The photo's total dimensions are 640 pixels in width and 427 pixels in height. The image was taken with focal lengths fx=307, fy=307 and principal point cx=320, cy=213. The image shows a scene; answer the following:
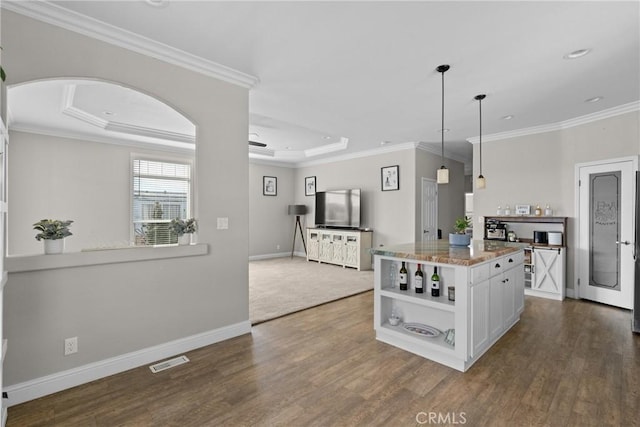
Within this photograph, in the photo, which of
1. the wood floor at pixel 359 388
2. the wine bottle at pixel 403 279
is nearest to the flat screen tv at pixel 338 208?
the wine bottle at pixel 403 279

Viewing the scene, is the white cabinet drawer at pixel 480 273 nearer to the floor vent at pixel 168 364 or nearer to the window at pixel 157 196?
the floor vent at pixel 168 364

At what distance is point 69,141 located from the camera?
5.49 meters

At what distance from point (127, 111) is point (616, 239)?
7206 mm

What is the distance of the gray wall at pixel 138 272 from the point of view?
212 centimetres

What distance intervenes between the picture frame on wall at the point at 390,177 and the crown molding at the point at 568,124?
4.93ft

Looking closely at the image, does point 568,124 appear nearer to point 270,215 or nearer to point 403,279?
point 403,279

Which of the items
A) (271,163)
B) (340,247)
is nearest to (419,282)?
(340,247)

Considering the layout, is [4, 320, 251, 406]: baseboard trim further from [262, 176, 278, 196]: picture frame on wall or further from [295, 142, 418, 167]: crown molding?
[262, 176, 278, 196]: picture frame on wall

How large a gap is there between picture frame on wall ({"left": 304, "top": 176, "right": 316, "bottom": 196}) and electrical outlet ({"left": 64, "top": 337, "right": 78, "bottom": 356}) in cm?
650

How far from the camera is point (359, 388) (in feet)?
7.43

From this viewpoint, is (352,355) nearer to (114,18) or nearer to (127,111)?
(114,18)

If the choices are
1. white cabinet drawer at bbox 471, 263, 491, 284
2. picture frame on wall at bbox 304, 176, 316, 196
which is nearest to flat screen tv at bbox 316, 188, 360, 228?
picture frame on wall at bbox 304, 176, 316, 196

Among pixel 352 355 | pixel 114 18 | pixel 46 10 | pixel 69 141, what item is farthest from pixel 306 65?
pixel 69 141

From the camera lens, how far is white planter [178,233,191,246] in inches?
112
